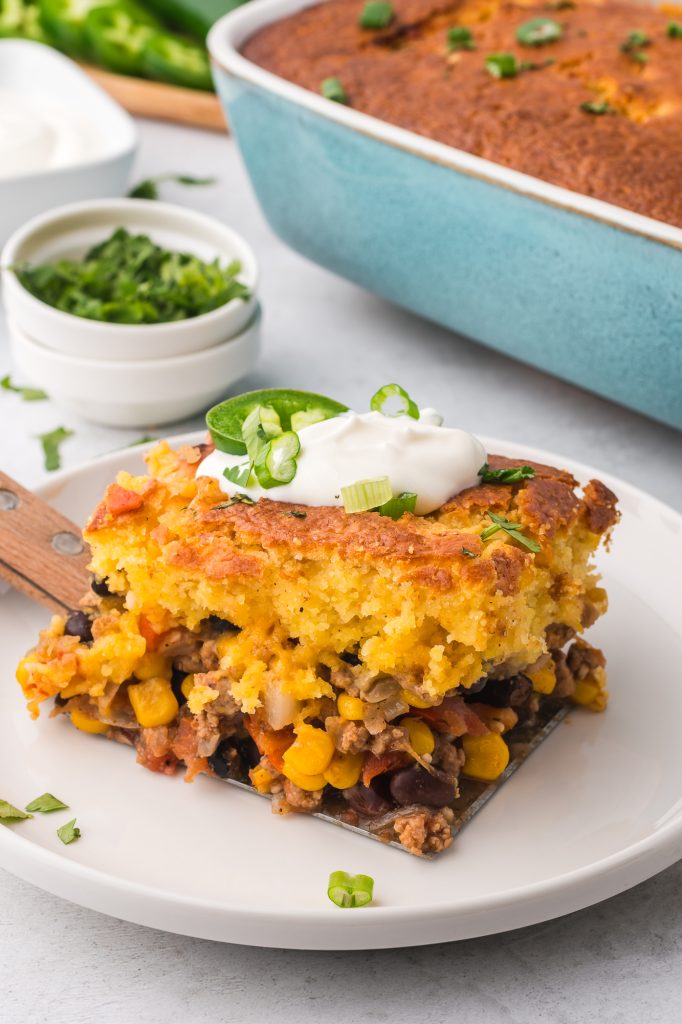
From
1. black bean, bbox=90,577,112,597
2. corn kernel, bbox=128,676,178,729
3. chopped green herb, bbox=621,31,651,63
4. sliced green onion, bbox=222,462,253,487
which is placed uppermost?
sliced green onion, bbox=222,462,253,487

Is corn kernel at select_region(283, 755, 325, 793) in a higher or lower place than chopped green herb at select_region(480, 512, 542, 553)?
lower

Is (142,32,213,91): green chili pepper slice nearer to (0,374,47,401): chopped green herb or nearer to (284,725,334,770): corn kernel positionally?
(0,374,47,401): chopped green herb

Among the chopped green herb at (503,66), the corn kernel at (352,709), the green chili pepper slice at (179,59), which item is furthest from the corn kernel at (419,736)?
the green chili pepper slice at (179,59)

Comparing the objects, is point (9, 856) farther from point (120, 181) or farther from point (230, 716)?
point (120, 181)

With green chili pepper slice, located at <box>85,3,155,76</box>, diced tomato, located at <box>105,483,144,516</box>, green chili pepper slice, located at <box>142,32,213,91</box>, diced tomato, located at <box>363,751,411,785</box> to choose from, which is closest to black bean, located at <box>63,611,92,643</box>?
diced tomato, located at <box>105,483,144,516</box>

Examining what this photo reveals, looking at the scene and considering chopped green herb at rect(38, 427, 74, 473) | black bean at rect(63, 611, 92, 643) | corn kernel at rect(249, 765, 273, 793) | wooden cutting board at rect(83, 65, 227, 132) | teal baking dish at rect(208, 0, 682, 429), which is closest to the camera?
corn kernel at rect(249, 765, 273, 793)

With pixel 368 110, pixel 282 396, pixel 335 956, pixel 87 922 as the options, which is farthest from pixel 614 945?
pixel 368 110

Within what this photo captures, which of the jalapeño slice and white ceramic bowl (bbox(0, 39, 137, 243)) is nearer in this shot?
the jalapeño slice

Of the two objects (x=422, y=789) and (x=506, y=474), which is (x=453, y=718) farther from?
(x=506, y=474)
